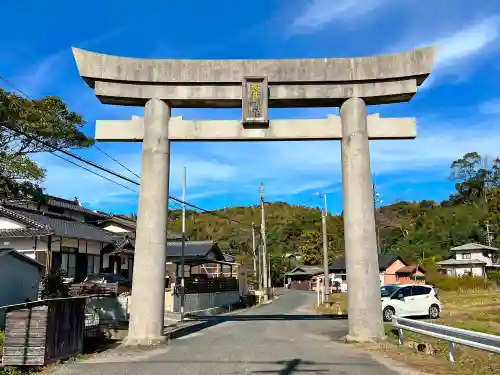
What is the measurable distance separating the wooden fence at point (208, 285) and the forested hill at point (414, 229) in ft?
124

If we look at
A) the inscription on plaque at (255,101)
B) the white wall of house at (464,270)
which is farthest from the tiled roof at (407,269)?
A: the inscription on plaque at (255,101)

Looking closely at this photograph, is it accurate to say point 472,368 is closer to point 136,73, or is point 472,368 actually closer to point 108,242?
point 136,73

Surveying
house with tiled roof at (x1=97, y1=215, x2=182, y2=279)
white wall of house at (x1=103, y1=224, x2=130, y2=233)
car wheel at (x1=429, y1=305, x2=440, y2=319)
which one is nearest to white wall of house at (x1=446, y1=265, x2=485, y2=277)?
house with tiled roof at (x1=97, y1=215, x2=182, y2=279)

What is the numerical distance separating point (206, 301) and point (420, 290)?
1340 cm

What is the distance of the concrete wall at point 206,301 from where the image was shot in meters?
25.6

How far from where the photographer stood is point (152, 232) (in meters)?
12.3

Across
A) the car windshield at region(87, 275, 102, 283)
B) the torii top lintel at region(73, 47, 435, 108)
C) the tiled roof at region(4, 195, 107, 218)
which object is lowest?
the car windshield at region(87, 275, 102, 283)

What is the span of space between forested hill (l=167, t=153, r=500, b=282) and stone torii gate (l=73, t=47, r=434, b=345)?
5811 cm

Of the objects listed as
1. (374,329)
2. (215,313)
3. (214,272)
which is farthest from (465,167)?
(374,329)

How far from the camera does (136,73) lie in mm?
12961

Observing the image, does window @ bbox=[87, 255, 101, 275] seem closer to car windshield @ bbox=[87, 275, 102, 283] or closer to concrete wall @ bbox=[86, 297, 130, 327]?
car windshield @ bbox=[87, 275, 102, 283]

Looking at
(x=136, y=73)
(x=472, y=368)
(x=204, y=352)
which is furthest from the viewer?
(x=136, y=73)

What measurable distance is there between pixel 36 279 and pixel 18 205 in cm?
1618

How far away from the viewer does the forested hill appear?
7688cm
